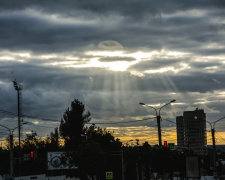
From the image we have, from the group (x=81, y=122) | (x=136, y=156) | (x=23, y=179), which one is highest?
(x=81, y=122)

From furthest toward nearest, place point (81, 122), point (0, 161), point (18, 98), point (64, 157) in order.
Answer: point (0, 161), point (81, 122), point (18, 98), point (64, 157)

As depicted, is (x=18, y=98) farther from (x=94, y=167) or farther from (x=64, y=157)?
(x=94, y=167)

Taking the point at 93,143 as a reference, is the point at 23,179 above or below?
below

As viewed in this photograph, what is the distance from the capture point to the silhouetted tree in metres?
91.9

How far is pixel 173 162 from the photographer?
243 feet

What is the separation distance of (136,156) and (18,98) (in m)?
33.0

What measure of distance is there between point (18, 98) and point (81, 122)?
16.3m

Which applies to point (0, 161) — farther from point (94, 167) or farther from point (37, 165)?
point (94, 167)

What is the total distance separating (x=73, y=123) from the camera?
93.6 m

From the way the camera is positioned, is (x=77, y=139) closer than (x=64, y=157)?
No

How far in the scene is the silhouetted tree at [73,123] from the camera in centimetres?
9188

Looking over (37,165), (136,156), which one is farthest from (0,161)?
(136,156)

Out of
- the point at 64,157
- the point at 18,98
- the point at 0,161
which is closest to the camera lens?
the point at 64,157

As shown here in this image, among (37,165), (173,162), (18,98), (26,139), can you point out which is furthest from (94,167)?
(26,139)
